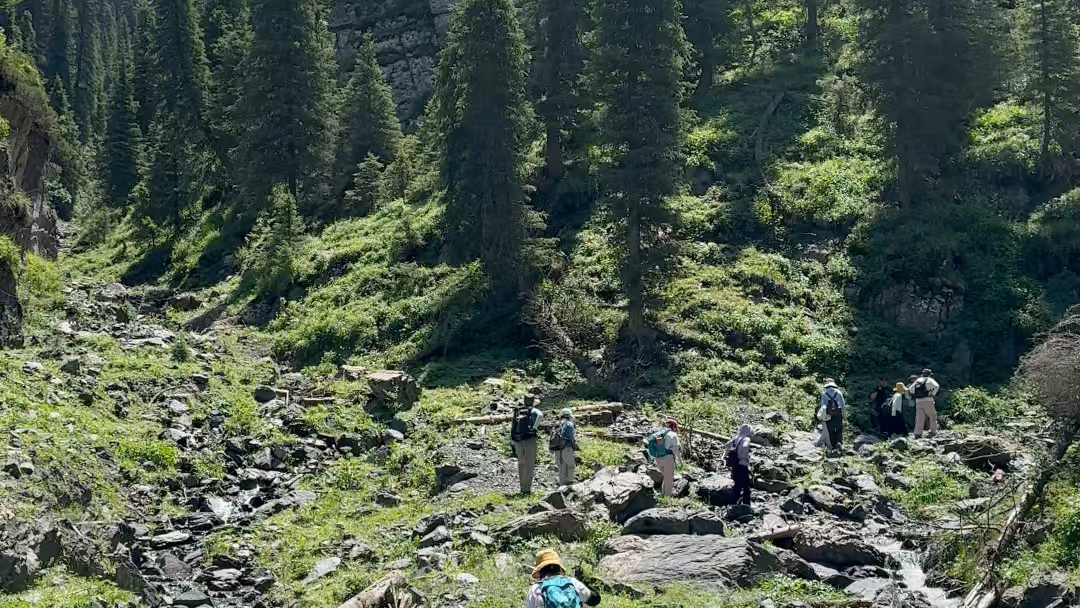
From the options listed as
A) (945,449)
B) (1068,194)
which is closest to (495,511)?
(945,449)

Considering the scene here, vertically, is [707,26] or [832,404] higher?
[707,26]

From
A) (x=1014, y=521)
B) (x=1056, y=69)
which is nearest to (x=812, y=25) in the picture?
(x=1056, y=69)

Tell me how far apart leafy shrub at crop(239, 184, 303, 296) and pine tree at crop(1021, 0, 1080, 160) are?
25.5 metres

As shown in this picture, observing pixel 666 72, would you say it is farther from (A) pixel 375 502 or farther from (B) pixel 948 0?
(A) pixel 375 502

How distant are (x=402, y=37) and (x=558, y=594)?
63264 mm

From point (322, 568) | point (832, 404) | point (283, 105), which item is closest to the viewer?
point (322, 568)

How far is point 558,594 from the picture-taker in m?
9.39

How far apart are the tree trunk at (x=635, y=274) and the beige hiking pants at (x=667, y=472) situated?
12158mm

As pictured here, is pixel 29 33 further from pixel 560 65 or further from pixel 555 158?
pixel 560 65

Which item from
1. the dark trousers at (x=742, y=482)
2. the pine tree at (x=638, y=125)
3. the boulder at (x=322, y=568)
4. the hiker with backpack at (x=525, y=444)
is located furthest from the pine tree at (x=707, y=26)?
the boulder at (x=322, y=568)

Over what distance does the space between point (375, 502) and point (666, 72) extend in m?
17.1

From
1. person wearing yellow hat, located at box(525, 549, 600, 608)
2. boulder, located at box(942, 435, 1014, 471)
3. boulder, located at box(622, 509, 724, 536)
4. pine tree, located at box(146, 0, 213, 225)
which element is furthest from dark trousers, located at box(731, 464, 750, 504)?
pine tree, located at box(146, 0, 213, 225)

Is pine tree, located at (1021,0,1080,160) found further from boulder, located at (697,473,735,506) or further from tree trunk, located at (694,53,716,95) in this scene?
boulder, located at (697,473,735,506)

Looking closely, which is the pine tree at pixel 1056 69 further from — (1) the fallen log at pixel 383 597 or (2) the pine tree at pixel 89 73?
(2) the pine tree at pixel 89 73
